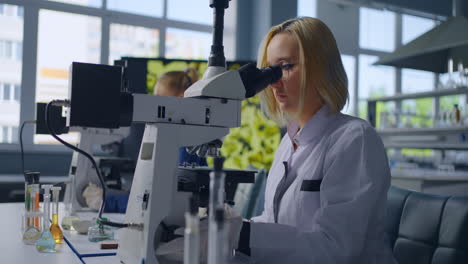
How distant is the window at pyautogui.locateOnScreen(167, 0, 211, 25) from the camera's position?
16.4 ft

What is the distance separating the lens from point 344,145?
1.02m

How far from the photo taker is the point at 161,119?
0.87 m

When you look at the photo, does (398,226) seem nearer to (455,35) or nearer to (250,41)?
(455,35)

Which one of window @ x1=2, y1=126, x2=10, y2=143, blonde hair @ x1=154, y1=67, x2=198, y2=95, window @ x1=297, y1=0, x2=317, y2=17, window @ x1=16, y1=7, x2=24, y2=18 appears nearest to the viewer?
blonde hair @ x1=154, y1=67, x2=198, y2=95

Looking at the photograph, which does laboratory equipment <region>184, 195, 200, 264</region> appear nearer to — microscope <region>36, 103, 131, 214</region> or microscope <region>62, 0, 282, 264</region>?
microscope <region>62, 0, 282, 264</region>

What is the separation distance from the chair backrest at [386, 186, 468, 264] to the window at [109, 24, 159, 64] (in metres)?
3.85

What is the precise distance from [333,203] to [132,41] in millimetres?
4238

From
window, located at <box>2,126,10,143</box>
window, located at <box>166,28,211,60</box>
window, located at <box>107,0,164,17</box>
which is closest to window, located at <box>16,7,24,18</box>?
window, located at <box>107,0,164,17</box>

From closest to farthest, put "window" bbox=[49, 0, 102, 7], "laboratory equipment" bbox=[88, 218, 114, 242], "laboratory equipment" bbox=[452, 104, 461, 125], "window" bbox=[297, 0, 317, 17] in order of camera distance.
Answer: "laboratory equipment" bbox=[88, 218, 114, 242]
"laboratory equipment" bbox=[452, 104, 461, 125]
"window" bbox=[49, 0, 102, 7]
"window" bbox=[297, 0, 317, 17]

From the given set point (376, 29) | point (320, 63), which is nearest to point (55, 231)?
point (320, 63)

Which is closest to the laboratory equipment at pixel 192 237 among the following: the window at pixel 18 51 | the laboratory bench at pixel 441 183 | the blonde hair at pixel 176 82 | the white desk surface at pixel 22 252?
the white desk surface at pixel 22 252

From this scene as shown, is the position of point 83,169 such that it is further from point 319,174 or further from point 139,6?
point 139,6

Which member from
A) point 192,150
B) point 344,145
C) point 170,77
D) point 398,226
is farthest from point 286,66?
point 170,77

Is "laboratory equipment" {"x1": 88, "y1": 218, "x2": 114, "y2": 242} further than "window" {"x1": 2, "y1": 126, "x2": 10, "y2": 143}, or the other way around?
"window" {"x1": 2, "y1": 126, "x2": 10, "y2": 143}
